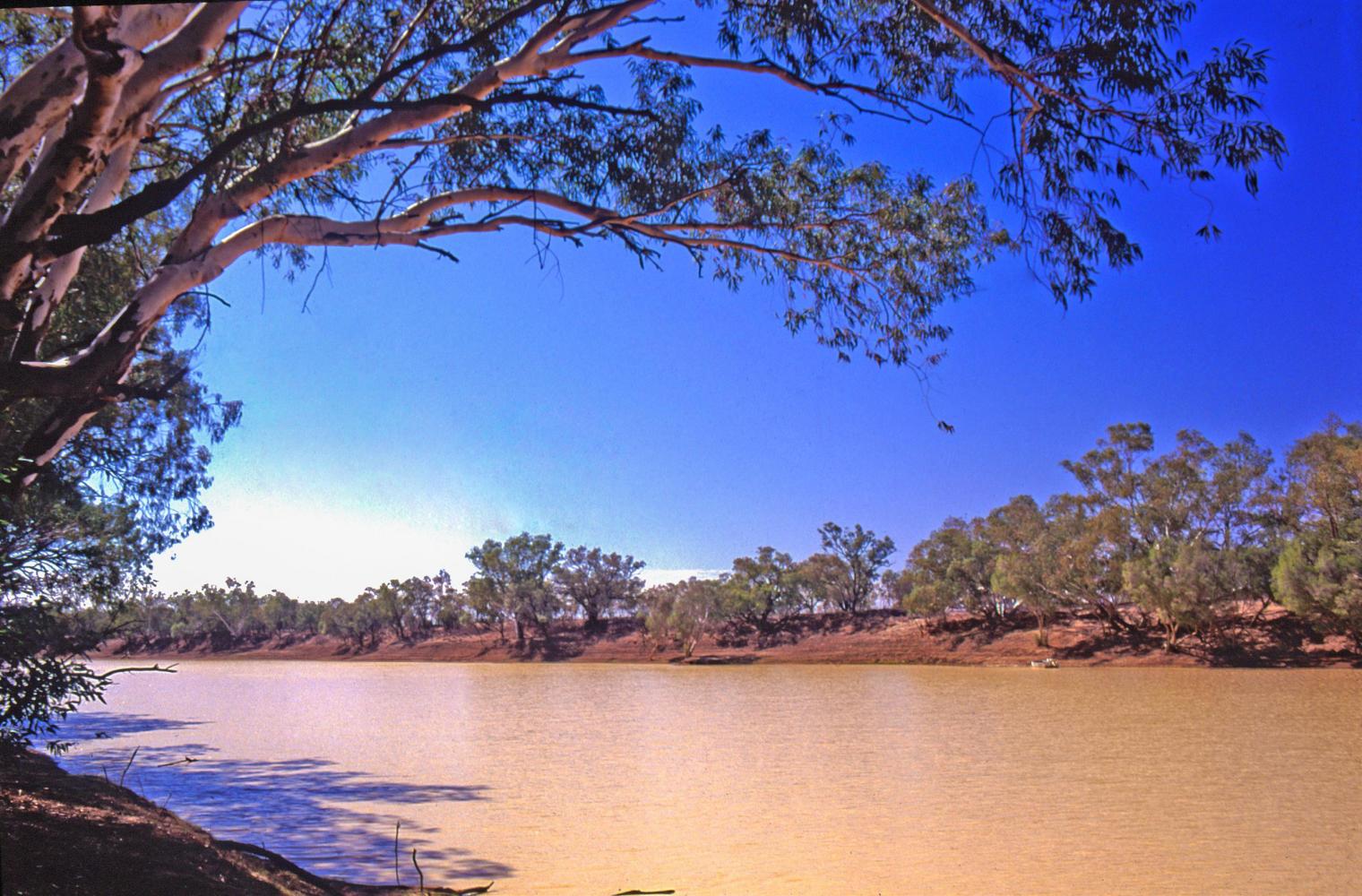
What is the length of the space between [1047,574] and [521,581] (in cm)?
2173

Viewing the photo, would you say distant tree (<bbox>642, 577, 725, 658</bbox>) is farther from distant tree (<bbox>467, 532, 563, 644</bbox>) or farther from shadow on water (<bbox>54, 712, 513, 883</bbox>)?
shadow on water (<bbox>54, 712, 513, 883</bbox>)

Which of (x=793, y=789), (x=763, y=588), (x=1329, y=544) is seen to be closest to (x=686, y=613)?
(x=763, y=588)

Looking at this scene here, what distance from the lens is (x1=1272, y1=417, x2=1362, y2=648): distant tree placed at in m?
18.5

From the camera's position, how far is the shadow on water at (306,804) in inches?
173

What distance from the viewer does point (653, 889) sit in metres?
3.87

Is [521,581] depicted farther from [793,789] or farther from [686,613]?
[793,789]

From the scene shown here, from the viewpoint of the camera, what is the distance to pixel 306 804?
19.5ft

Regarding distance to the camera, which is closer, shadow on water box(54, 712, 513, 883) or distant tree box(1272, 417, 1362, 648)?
shadow on water box(54, 712, 513, 883)

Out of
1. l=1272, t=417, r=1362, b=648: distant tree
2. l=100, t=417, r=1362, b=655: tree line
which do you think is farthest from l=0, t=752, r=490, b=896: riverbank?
l=1272, t=417, r=1362, b=648: distant tree

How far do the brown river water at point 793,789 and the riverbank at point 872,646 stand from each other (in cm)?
922

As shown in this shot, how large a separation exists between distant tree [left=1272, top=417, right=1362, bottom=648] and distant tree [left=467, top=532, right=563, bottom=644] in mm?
25827

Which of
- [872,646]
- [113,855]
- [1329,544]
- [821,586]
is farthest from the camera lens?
[821,586]

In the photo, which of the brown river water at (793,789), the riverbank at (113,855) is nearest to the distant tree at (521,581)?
the brown river water at (793,789)

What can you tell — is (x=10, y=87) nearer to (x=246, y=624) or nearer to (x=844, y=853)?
(x=844, y=853)
